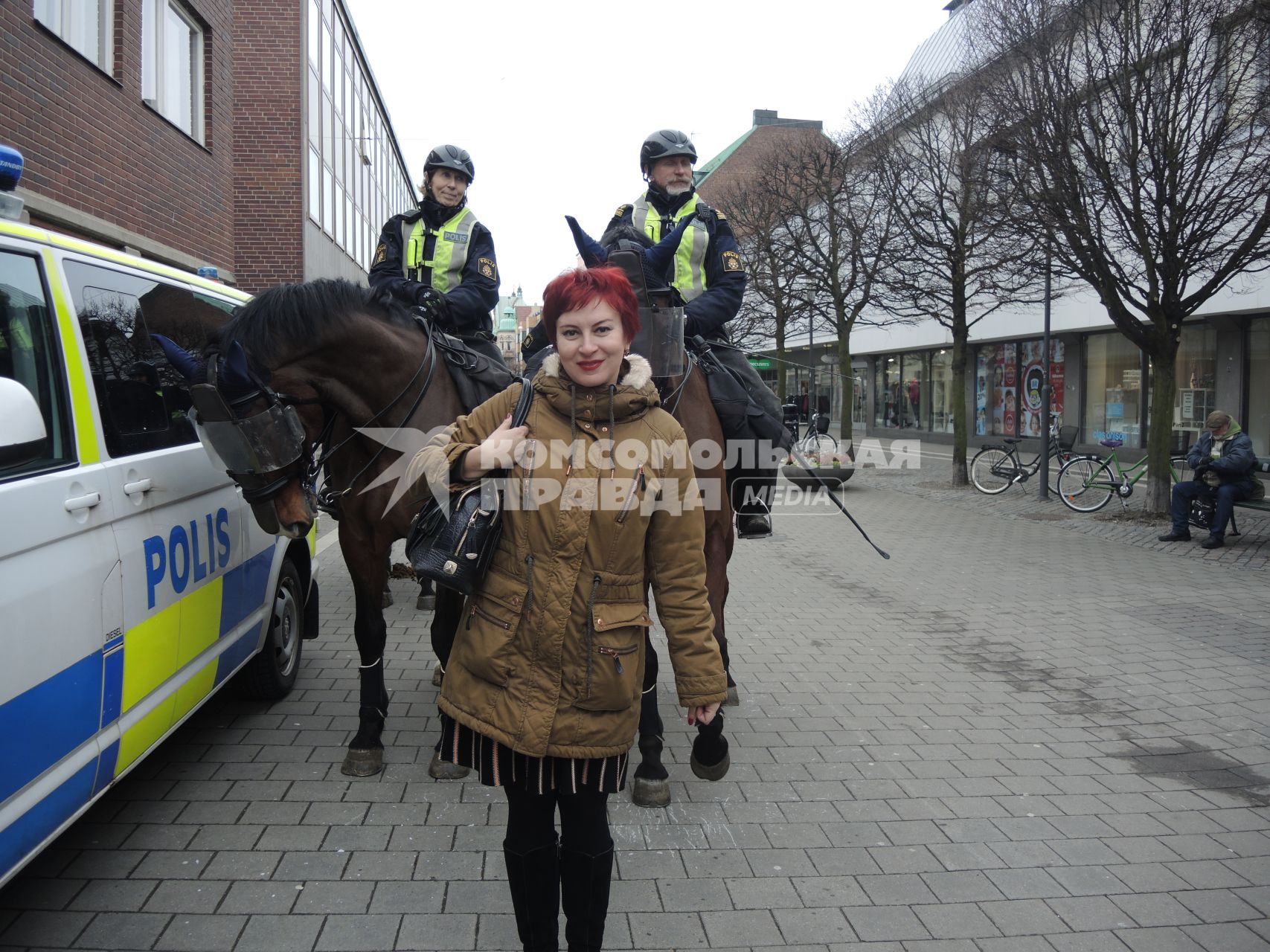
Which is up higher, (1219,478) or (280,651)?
(1219,478)

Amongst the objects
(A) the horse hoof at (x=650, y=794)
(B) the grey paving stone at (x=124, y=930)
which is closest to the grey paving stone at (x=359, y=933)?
(B) the grey paving stone at (x=124, y=930)

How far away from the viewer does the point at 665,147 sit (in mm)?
4312

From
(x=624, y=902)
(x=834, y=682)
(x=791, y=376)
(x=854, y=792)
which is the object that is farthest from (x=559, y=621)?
(x=791, y=376)

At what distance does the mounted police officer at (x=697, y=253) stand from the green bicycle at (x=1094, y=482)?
11.2 m

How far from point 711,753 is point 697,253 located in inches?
91.6

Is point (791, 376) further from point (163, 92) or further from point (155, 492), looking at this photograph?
point (155, 492)

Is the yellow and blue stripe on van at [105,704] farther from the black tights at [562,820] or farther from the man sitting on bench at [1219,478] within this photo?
the man sitting on bench at [1219,478]

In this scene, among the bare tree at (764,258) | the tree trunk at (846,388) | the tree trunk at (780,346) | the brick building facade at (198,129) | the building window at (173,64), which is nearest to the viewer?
the brick building facade at (198,129)

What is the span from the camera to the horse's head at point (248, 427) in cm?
346

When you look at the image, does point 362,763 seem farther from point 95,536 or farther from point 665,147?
point 665,147

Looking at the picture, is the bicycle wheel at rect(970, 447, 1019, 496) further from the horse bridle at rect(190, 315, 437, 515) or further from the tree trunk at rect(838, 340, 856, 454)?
the horse bridle at rect(190, 315, 437, 515)

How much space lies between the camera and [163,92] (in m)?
11.8

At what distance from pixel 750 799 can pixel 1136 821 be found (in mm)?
1601

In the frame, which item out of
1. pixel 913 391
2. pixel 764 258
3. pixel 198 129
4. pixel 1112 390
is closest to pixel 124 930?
pixel 198 129
